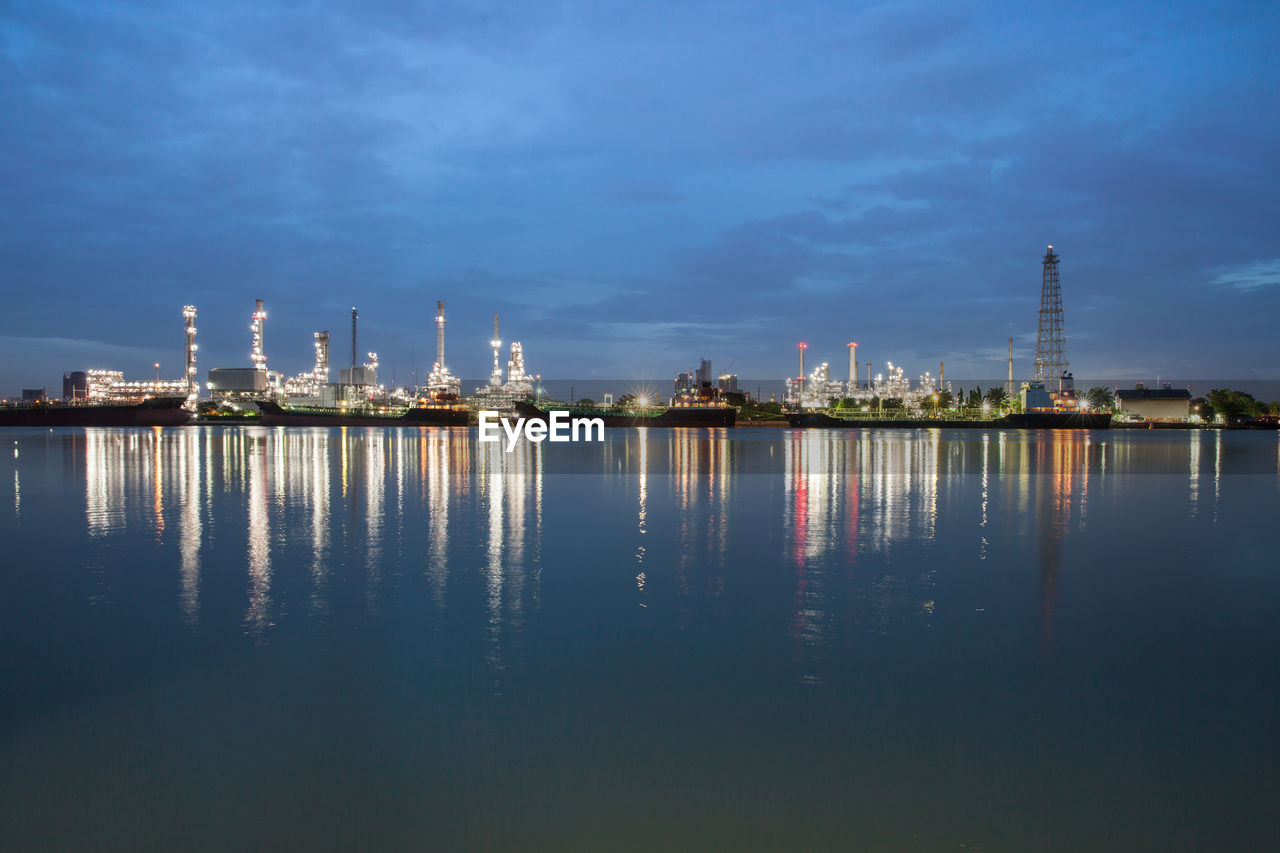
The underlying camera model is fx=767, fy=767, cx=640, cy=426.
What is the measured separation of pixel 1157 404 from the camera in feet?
478

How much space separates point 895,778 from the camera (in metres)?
5.17

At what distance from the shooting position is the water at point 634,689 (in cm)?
475

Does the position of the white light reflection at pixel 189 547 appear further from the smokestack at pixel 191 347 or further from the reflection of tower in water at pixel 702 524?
the smokestack at pixel 191 347

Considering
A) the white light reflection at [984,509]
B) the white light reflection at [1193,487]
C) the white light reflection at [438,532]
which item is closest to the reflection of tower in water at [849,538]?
the white light reflection at [984,509]

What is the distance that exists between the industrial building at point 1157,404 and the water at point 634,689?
156m

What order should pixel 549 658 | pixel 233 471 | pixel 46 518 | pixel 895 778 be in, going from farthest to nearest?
pixel 233 471 < pixel 46 518 < pixel 549 658 < pixel 895 778

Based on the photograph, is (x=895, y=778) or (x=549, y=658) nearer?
(x=895, y=778)

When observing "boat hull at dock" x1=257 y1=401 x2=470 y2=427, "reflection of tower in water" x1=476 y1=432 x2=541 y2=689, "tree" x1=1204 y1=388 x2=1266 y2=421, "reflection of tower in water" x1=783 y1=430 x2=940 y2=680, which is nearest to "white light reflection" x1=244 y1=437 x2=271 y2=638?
"reflection of tower in water" x1=476 y1=432 x2=541 y2=689

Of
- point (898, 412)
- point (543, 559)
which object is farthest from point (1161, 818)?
point (898, 412)

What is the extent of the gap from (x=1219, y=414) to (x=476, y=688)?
7428 inches

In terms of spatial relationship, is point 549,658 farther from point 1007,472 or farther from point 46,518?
point 1007,472

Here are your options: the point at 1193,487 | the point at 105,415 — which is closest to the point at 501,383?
the point at 105,415

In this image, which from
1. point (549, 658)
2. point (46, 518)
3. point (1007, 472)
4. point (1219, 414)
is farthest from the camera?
point (1219, 414)

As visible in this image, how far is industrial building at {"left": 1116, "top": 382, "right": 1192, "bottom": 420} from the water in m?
156
